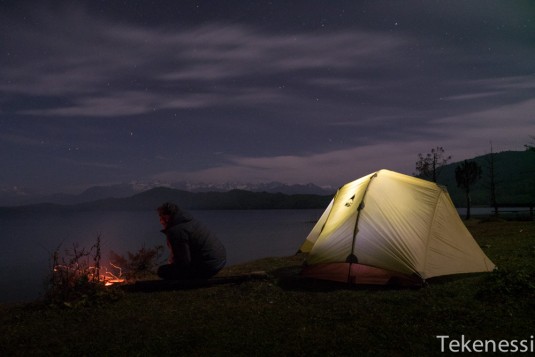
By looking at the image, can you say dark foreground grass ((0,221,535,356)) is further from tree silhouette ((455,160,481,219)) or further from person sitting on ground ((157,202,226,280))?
tree silhouette ((455,160,481,219))

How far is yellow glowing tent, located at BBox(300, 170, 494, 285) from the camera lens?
32.3 ft

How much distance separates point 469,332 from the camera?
6.25 metres

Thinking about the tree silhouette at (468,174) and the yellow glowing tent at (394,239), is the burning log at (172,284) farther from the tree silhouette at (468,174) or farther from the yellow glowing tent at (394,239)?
the tree silhouette at (468,174)

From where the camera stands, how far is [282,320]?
23.7 feet

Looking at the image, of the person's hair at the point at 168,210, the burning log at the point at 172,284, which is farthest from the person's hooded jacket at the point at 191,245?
the burning log at the point at 172,284

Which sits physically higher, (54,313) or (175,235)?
(175,235)

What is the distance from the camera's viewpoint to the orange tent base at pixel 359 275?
31.4 ft

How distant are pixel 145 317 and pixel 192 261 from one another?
276 cm

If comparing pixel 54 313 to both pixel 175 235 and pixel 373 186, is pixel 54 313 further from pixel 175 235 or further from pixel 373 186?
pixel 373 186

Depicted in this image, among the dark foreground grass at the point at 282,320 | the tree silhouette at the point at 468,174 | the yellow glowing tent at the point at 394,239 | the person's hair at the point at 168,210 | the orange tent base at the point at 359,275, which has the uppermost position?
the tree silhouette at the point at 468,174

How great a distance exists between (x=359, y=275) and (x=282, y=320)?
12.1 feet

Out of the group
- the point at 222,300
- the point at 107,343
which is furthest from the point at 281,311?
the point at 107,343

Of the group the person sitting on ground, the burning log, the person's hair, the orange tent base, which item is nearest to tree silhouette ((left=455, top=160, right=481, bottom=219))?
the orange tent base

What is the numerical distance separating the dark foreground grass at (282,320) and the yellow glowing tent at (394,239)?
61 centimetres
